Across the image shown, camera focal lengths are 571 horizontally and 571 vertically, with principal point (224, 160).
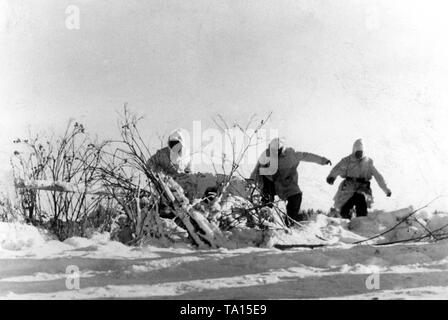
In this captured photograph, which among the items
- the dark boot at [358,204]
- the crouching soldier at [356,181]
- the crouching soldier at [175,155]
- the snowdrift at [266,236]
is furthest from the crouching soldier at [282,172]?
the crouching soldier at [175,155]

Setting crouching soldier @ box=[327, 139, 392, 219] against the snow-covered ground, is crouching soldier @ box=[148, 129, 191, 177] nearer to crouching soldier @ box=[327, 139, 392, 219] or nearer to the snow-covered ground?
the snow-covered ground

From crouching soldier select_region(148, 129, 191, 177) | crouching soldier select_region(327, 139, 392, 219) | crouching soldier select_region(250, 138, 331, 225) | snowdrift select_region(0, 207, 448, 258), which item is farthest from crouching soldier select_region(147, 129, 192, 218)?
crouching soldier select_region(327, 139, 392, 219)

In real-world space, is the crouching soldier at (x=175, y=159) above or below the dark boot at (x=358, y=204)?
above

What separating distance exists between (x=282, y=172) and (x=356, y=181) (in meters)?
1.18

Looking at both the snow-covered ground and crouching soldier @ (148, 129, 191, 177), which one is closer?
the snow-covered ground

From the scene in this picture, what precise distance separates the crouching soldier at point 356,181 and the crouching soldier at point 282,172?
0.42m

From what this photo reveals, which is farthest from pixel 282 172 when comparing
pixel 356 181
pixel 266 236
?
pixel 266 236

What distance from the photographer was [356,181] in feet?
28.6

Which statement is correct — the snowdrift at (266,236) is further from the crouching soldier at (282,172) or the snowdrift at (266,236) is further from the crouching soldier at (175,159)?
the crouching soldier at (175,159)

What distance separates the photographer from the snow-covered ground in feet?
14.3

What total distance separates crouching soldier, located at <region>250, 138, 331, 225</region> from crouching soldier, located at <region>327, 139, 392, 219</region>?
42 cm

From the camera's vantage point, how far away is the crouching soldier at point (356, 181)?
8.70m

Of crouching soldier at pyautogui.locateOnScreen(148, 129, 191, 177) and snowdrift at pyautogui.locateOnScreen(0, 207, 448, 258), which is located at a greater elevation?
crouching soldier at pyautogui.locateOnScreen(148, 129, 191, 177)
